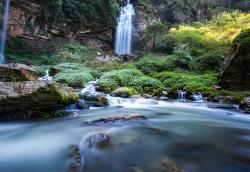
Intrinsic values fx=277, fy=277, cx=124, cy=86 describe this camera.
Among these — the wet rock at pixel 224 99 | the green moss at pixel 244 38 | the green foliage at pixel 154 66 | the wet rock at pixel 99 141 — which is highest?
the green moss at pixel 244 38

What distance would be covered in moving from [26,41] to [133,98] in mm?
13331

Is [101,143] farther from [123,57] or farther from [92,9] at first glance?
[92,9]

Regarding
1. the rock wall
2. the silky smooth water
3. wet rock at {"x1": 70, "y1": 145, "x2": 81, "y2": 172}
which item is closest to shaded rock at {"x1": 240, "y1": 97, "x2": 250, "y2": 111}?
the silky smooth water

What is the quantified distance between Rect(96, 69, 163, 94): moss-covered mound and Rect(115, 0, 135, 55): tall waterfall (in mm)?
12778

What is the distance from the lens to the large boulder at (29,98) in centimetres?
684

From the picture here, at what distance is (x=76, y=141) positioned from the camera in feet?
17.2

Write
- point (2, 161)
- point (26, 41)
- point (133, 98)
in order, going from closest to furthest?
point (2, 161) < point (133, 98) < point (26, 41)

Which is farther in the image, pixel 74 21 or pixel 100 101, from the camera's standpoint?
pixel 74 21

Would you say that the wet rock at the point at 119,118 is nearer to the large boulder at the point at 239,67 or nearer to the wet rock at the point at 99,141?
the wet rock at the point at 99,141

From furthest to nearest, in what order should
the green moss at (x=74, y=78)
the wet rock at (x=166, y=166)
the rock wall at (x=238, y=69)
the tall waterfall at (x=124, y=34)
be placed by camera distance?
the tall waterfall at (x=124, y=34) < the green moss at (x=74, y=78) < the rock wall at (x=238, y=69) < the wet rock at (x=166, y=166)

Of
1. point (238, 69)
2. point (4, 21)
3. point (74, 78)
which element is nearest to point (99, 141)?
point (238, 69)

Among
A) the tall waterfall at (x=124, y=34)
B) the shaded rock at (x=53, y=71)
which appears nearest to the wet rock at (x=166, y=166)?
the shaded rock at (x=53, y=71)

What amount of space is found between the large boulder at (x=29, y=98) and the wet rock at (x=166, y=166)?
162 inches

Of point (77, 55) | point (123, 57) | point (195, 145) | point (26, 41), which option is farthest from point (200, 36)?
point (195, 145)
